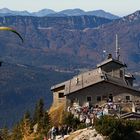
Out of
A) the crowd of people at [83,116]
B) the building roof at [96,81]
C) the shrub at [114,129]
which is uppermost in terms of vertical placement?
the building roof at [96,81]

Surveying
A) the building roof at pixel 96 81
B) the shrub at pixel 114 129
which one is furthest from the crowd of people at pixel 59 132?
the building roof at pixel 96 81

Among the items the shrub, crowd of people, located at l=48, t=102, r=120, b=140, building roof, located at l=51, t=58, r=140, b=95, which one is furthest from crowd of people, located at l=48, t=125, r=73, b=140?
building roof, located at l=51, t=58, r=140, b=95

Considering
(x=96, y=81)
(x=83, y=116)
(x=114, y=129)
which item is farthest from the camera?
(x=96, y=81)

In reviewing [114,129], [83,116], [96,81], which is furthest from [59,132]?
[96,81]

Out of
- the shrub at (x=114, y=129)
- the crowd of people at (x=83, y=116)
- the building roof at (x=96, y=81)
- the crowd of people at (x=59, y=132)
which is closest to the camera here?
the shrub at (x=114, y=129)

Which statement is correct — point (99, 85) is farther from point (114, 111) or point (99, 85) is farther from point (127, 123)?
point (127, 123)

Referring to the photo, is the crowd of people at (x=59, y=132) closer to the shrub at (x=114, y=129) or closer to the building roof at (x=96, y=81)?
the shrub at (x=114, y=129)

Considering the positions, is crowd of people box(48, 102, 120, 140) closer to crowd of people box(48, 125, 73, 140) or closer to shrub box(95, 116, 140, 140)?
crowd of people box(48, 125, 73, 140)

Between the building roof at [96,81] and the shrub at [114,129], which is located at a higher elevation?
the building roof at [96,81]

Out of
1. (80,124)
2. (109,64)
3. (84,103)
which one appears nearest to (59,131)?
(80,124)

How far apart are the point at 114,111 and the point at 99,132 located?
16.9 m

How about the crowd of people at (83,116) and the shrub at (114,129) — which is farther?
the crowd of people at (83,116)

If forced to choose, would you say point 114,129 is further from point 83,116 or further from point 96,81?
point 96,81

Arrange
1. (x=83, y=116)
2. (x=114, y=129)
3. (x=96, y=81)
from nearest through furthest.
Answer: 1. (x=114, y=129)
2. (x=83, y=116)
3. (x=96, y=81)
